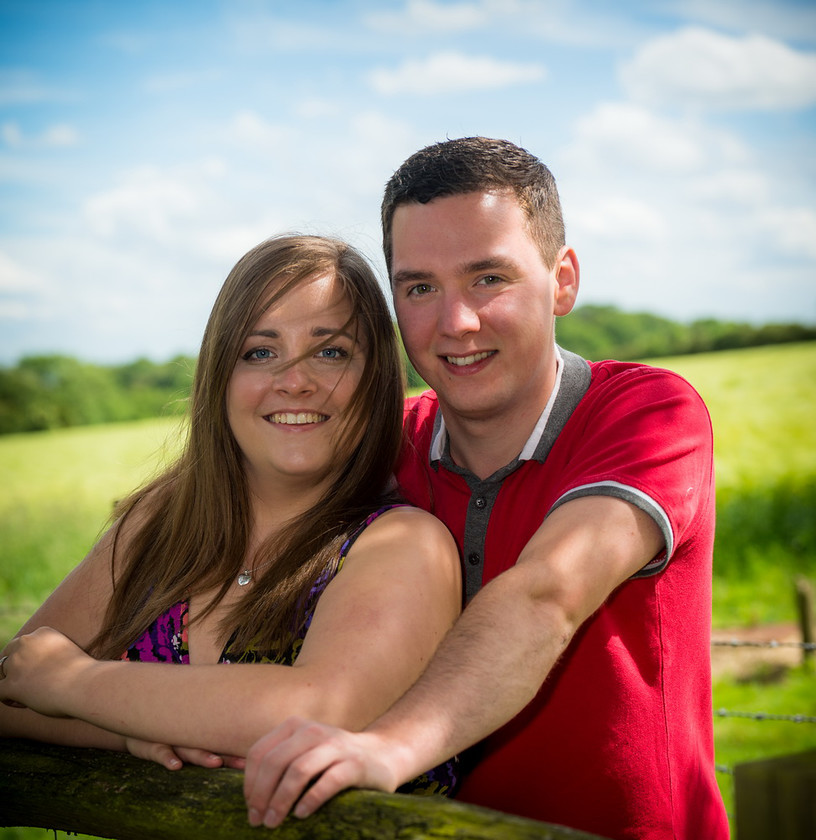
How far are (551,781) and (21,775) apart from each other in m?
1.24

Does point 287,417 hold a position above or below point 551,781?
above

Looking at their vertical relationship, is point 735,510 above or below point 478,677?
Answer: below

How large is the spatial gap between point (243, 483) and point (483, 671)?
43.2 inches

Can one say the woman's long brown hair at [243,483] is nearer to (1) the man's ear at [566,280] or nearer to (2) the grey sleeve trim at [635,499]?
(2) the grey sleeve trim at [635,499]

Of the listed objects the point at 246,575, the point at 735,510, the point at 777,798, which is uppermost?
the point at 246,575

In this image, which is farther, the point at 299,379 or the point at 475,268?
the point at 475,268

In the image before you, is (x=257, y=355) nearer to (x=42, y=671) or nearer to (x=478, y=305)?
(x=478, y=305)

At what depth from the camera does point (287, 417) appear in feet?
7.59

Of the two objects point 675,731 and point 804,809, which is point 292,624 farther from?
point 804,809

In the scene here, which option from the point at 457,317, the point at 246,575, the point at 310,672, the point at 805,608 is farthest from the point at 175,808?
the point at 805,608

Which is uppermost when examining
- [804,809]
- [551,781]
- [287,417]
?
[287,417]

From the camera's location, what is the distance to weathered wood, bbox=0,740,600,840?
1193 mm

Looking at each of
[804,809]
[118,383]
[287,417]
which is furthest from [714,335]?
[287,417]

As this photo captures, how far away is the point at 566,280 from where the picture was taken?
291cm
